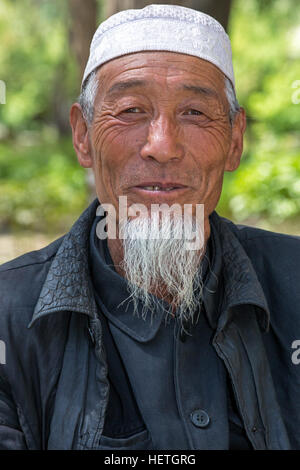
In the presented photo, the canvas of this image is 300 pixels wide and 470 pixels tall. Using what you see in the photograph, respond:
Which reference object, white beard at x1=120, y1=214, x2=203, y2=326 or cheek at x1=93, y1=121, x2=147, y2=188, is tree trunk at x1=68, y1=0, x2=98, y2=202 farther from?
white beard at x1=120, y1=214, x2=203, y2=326

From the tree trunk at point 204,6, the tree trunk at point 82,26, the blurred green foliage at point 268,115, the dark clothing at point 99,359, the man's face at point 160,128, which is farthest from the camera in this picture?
the blurred green foliage at point 268,115

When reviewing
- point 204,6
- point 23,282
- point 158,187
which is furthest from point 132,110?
point 204,6

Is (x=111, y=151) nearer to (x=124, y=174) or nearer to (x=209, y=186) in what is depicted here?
(x=124, y=174)

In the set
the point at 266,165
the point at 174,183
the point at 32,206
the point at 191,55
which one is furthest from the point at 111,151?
the point at 32,206

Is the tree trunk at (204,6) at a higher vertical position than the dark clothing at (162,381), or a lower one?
higher

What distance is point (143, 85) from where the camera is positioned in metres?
2.05

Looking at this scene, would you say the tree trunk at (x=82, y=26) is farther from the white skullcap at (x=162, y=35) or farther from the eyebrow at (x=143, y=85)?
the eyebrow at (x=143, y=85)

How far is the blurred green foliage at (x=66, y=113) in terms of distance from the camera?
8422mm

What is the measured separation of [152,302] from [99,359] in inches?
13.8

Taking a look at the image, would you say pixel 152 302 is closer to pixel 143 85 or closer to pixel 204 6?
pixel 143 85

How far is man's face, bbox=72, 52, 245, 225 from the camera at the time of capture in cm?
204

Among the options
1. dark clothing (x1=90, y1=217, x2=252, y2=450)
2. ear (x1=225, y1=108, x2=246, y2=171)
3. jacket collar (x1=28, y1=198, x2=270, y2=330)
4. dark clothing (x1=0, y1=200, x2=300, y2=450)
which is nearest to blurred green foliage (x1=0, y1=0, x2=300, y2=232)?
ear (x1=225, y1=108, x2=246, y2=171)

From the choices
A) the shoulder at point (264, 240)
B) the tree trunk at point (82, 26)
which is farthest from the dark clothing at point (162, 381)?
the tree trunk at point (82, 26)

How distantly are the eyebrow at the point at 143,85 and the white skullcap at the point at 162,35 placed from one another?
116mm
